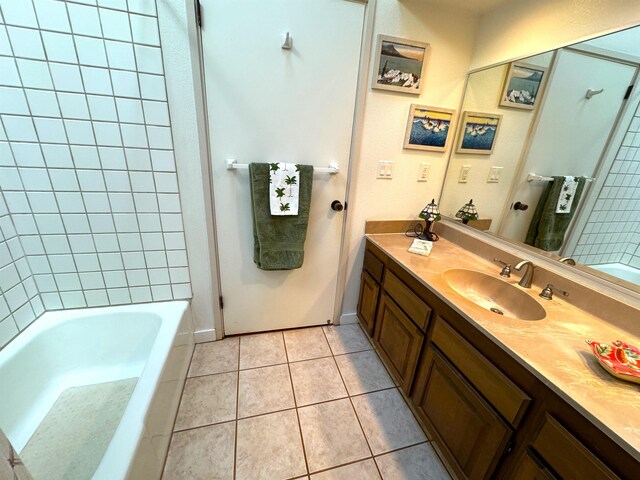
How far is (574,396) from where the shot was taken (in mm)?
643

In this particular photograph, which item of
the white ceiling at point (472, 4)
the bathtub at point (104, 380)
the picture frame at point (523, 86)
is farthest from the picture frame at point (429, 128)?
the bathtub at point (104, 380)

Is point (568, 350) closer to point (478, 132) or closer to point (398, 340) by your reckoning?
point (398, 340)

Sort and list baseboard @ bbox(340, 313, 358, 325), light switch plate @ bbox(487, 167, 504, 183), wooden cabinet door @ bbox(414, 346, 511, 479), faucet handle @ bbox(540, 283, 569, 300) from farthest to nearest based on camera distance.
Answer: baseboard @ bbox(340, 313, 358, 325) < light switch plate @ bbox(487, 167, 504, 183) < faucet handle @ bbox(540, 283, 569, 300) < wooden cabinet door @ bbox(414, 346, 511, 479)

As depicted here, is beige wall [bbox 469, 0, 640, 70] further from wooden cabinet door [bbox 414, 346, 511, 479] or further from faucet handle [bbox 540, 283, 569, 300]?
wooden cabinet door [bbox 414, 346, 511, 479]

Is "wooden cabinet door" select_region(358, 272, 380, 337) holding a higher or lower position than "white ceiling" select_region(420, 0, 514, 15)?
lower

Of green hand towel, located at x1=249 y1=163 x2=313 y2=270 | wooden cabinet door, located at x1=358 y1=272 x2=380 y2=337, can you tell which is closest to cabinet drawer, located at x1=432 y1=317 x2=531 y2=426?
wooden cabinet door, located at x1=358 y1=272 x2=380 y2=337

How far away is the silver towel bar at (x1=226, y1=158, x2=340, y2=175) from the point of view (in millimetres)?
1403

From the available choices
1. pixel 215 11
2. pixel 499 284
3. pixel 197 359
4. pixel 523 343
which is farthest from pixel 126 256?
pixel 499 284

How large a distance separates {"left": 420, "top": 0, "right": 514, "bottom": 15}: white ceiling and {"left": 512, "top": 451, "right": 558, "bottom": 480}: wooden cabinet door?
1.98m

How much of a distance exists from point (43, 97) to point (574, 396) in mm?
2134

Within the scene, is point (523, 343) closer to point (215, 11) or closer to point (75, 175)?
point (215, 11)

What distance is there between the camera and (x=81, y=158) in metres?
1.21

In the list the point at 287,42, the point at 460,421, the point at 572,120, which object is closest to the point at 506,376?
the point at 460,421

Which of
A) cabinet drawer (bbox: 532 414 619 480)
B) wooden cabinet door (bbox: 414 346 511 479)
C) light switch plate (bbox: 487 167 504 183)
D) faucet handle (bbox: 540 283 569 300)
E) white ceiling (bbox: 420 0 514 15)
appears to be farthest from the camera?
light switch plate (bbox: 487 167 504 183)
